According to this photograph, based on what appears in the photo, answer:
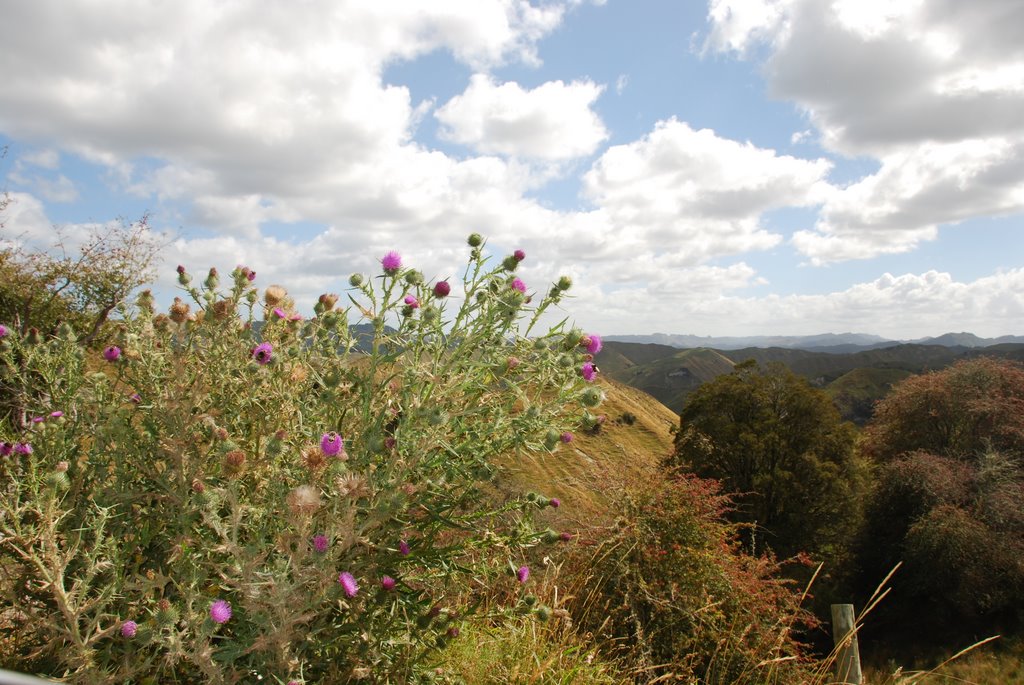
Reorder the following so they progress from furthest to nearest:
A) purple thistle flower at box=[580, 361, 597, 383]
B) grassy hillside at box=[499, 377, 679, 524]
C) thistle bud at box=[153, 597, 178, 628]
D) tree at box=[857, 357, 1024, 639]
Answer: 1. tree at box=[857, 357, 1024, 639]
2. grassy hillside at box=[499, 377, 679, 524]
3. purple thistle flower at box=[580, 361, 597, 383]
4. thistle bud at box=[153, 597, 178, 628]

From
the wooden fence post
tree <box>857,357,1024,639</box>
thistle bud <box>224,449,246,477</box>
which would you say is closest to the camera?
thistle bud <box>224,449,246,477</box>

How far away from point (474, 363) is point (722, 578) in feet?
15.6

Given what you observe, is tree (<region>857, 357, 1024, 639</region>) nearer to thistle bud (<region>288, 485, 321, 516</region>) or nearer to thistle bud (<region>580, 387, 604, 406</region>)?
thistle bud (<region>580, 387, 604, 406</region>)

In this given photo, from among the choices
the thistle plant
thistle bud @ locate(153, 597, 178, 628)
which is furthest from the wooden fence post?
thistle bud @ locate(153, 597, 178, 628)

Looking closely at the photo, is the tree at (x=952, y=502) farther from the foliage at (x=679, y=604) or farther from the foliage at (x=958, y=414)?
the foliage at (x=679, y=604)

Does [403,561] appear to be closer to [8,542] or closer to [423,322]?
[423,322]

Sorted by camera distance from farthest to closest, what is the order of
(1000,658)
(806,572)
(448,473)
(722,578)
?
(806,572)
(1000,658)
(722,578)
(448,473)

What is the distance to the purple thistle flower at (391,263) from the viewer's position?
9.55 feet

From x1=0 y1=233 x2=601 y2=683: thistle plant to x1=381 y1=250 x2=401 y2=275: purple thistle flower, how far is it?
0.06 feet

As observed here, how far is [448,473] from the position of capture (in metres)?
2.70

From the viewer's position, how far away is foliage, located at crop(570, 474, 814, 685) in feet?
16.5

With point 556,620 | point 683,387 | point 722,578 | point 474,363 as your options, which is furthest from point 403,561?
point 683,387

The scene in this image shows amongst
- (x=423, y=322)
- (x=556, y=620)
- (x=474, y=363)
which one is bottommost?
(x=556, y=620)

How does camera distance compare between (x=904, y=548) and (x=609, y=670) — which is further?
(x=904, y=548)
